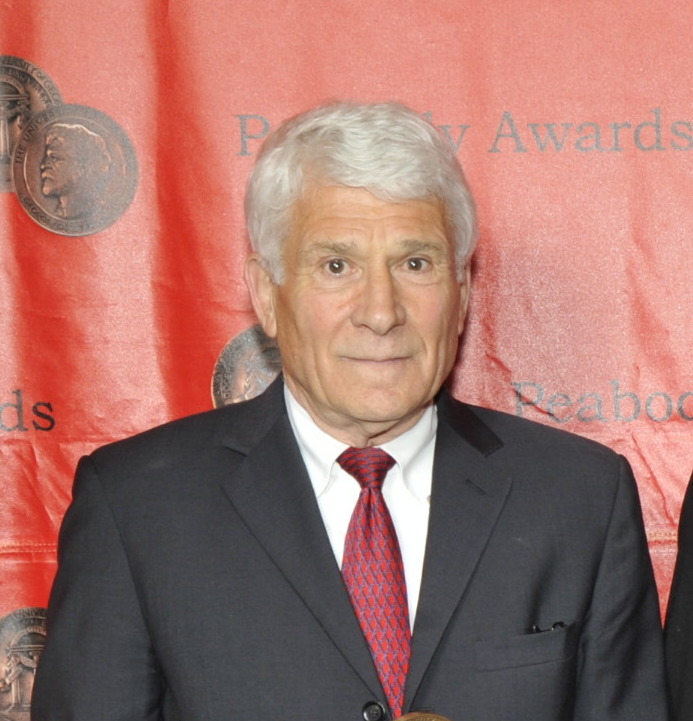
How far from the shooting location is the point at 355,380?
149cm

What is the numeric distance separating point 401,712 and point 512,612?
0.19m

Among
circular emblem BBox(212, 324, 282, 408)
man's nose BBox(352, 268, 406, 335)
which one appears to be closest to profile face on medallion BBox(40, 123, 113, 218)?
circular emblem BBox(212, 324, 282, 408)

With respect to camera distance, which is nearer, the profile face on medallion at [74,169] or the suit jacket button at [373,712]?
the suit jacket button at [373,712]

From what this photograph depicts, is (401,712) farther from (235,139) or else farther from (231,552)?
(235,139)

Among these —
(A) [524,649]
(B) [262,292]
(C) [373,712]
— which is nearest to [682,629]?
(A) [524,649]

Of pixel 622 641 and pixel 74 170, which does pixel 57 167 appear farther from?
pixel 622 641

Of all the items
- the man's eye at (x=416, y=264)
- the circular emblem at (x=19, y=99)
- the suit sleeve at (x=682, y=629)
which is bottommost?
the suit sleeve at (x=682, y=629)

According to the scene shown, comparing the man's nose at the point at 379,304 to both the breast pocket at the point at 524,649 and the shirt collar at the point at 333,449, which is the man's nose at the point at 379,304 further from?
the breast pocket at the point at 524,649

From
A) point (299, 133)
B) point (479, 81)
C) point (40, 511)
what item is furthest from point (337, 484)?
point (479, 81)

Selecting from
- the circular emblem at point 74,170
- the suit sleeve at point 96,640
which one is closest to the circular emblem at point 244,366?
the circular emblem at point 74,170

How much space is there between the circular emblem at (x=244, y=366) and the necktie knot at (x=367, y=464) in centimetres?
37

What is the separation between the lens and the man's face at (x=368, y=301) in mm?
1479

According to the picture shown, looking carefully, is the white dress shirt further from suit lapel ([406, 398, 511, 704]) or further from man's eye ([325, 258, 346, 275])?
man's eye ([325, 258, 346, 275])

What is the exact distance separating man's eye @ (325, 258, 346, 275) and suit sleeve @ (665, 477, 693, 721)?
0.56 meters
